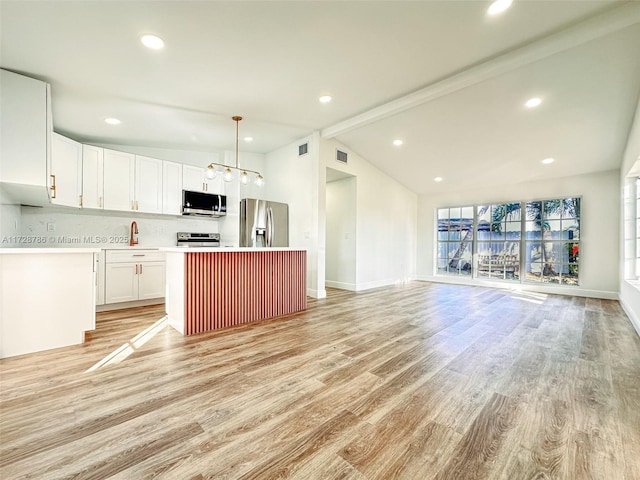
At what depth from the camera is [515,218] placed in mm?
6445

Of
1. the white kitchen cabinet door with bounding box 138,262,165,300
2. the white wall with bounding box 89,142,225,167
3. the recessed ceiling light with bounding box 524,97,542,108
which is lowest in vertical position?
the white kitchen cabinet door with bounding box 138,262,165,300

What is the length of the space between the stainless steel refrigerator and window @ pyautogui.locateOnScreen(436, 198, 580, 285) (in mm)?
4645

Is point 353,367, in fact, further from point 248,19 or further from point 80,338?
point 248,19

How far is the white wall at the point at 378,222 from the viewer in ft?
18.4

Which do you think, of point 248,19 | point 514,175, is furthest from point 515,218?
point 248,19

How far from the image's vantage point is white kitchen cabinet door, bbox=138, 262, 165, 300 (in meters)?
4.32

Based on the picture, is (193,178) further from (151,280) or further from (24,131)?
(24,131)

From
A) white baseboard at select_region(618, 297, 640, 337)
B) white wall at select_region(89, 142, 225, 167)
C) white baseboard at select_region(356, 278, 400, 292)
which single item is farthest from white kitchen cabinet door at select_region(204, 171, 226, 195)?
white baseboard at select_region(618, 297, 640, 337)

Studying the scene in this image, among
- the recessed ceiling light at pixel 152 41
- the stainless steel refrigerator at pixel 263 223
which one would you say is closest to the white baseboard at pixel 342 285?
the stainless steel refrigerator at pixel 263 223

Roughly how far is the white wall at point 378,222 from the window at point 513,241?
0.94 meters

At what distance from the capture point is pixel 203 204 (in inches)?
205

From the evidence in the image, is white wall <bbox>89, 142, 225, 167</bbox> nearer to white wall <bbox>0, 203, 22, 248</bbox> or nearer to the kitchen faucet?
the kitchen faucet

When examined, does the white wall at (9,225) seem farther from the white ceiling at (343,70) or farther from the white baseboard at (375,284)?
the white baseboard at (375,284)

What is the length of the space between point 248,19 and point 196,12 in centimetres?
40
